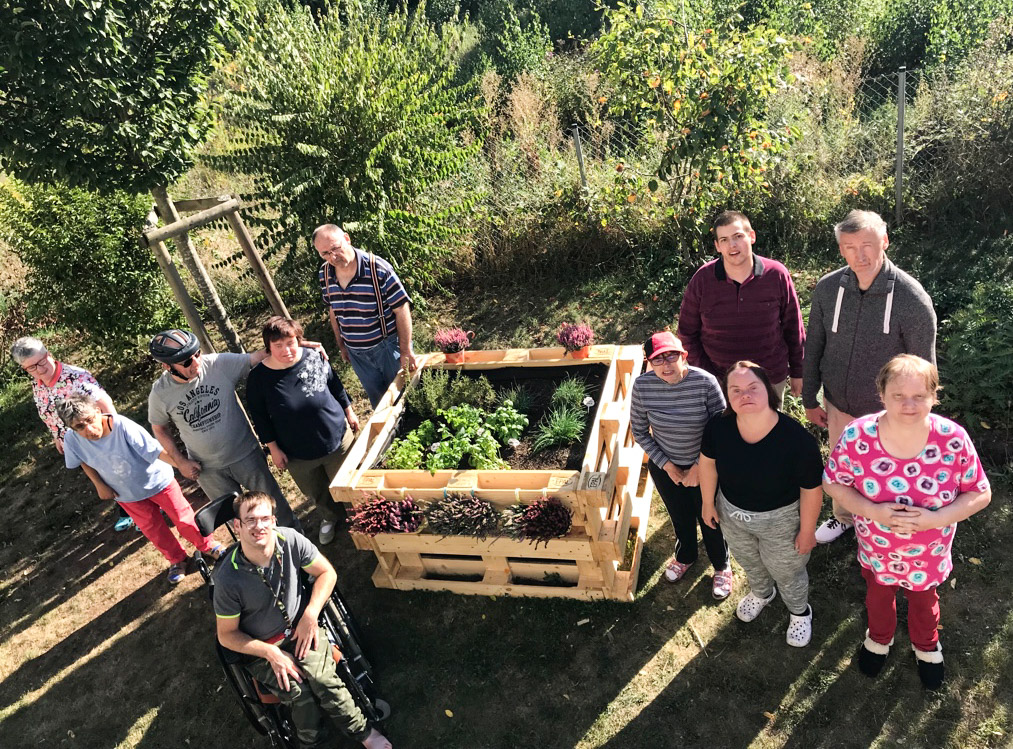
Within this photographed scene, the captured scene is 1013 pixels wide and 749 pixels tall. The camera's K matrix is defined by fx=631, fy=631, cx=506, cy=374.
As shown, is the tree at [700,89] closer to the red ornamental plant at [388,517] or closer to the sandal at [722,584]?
the sandal at [722,584]

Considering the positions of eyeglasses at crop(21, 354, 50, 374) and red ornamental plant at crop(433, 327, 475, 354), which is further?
red ornamental plant at crop(433, 327, 475, 354)

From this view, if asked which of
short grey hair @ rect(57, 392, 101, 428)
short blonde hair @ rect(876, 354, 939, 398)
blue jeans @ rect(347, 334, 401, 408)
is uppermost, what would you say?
short grey hair @ rect(57, 392, 101, 428)

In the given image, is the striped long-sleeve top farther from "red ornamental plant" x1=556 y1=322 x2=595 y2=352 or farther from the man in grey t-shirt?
the man in grey t-shirt

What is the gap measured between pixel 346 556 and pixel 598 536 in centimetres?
210

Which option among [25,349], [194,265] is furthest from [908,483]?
[25,349]

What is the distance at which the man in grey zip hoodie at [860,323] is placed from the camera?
10.2 ft

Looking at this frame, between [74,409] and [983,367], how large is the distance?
600 cm

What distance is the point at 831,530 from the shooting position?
3.94m

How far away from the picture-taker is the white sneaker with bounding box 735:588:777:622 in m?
3.59

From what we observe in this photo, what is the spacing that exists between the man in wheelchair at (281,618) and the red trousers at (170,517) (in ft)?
5.41

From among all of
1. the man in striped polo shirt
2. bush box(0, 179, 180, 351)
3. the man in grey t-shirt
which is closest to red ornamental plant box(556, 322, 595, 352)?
the man in striped polo shirt

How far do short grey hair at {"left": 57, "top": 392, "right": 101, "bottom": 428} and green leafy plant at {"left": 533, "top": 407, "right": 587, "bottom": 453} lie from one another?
2.86 meters

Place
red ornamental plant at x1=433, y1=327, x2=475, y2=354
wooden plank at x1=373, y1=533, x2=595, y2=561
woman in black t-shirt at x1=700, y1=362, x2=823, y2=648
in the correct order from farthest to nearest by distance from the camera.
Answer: red ornamental plant at x1=433, y1=327, x2=475, y2=354, wooden plank at x1=373, y1=533, x2=595, y2=561, woman in black t-shirt at x1=700, y1=362, x2=823, y2=648

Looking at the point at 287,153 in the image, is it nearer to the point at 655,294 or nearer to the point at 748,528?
the point at 655,294
